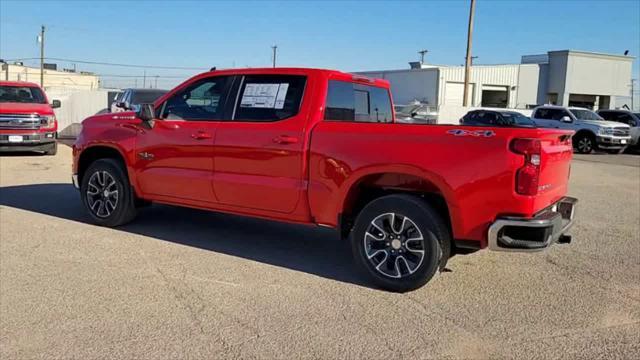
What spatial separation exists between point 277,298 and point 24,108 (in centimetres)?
1269

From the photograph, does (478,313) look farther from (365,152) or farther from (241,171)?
(241,171)

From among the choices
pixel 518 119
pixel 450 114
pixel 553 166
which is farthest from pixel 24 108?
pixel 450 114

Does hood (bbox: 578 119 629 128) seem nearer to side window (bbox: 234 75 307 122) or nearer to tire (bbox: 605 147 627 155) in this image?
tire (bbox: 605 147 627 155)

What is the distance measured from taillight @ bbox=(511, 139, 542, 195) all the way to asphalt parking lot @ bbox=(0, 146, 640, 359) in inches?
39.5

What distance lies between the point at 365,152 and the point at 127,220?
3.55 m

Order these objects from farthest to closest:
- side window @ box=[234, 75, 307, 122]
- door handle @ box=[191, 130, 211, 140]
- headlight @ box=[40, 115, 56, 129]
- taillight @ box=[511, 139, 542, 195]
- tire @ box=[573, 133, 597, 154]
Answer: tire @ box=[573, 133, 597, 154]
headlight @ box=[40, 115, 56, 129]
door handle @ box=[191, 130, 211, 140]
side window @ box=[234, 75, 307, 122]
taillight @ box=[511, 139, 542, 195]

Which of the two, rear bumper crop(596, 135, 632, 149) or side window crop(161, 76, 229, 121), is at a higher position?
side window crop(161, 76, 229, 121)

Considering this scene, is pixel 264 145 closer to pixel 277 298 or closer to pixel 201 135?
pixel 201 135

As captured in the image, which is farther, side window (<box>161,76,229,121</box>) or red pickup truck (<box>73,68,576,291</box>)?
side window (<box>161,76,229,121</box>)

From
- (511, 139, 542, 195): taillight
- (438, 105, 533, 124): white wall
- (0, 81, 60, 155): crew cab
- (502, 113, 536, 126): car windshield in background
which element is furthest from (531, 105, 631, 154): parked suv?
(511, 139, 542, 195): taillight

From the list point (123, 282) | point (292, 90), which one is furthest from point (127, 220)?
point (292, 90)

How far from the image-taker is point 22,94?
1591cm

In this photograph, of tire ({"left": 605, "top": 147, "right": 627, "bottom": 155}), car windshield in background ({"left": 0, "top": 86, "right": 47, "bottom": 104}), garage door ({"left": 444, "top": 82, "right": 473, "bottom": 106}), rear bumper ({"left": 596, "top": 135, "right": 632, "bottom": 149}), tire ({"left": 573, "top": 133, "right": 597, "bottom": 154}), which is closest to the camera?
car windshield in background ({"left": 0, "top": 86, "right": 47, "bottom": 104})

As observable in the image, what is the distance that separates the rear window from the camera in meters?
5.87
